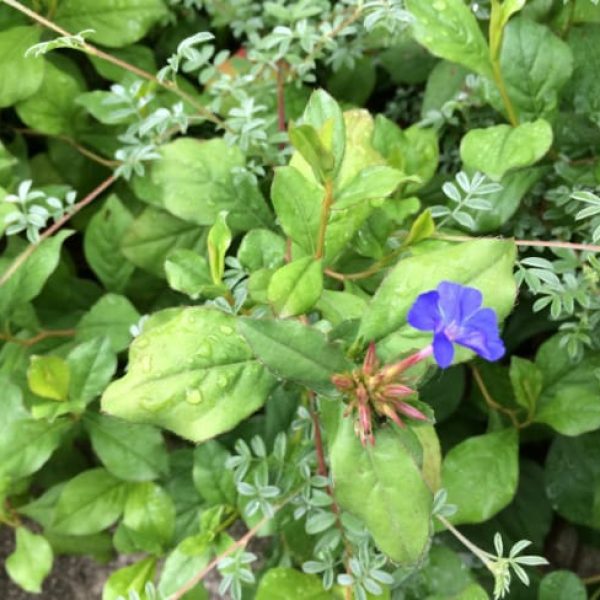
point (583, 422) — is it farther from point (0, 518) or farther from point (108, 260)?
point (0, 518)

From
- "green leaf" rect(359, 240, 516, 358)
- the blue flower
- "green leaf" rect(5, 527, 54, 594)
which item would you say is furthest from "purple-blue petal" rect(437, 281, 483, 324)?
"green leaf" rect(5, 527, 54, 594)

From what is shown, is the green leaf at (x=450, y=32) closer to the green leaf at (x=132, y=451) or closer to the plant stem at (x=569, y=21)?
the plant stem at (x=569, y=21)

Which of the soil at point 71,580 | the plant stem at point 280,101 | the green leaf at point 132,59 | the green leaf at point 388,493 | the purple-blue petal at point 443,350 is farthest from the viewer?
the soil at point 71,580

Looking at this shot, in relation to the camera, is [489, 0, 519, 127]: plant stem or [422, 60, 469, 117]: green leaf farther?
[422, 60, 469, 117]: green leaf

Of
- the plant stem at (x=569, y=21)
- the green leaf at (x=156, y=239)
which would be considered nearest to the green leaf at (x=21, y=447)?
the green leaf at (x=156, y=239)

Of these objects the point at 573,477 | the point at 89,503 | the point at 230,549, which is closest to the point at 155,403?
the point at 230,549

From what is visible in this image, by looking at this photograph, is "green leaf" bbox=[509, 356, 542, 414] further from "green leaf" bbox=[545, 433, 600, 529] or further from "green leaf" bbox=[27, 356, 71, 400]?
"green leaf" bbox=[27, 356, 71, 400]
